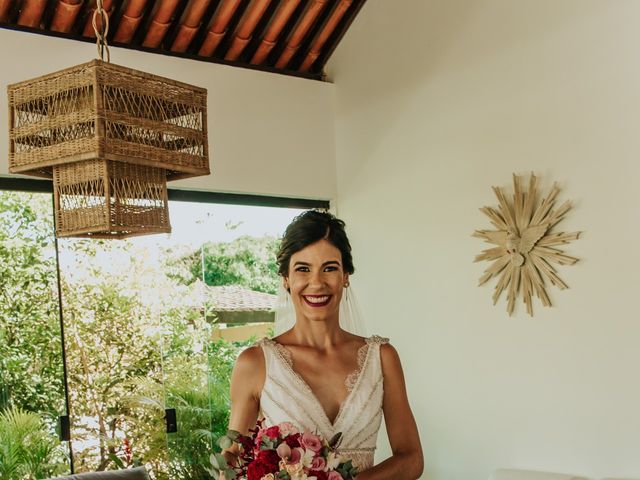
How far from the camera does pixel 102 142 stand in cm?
236

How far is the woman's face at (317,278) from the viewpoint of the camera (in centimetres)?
244

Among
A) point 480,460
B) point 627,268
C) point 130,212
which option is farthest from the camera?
point 480,460

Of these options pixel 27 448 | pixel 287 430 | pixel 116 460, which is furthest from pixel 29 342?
pixel 287 430

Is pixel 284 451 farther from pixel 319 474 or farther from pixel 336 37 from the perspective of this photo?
pixel 336 37

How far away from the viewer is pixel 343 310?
5.29 m

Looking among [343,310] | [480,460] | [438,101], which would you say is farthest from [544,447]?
[438,101]

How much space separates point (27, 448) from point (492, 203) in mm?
2706

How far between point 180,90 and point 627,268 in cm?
240

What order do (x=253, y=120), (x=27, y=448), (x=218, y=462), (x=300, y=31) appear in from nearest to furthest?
(x=218, y=462)
(x=27, y=448)
(x=253, y=120)
(x=300, y=31)

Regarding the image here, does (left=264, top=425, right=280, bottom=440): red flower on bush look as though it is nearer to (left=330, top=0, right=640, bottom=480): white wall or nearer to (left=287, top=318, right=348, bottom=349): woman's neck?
(left=287, top=318, right=348, bottom=349): woman's neck

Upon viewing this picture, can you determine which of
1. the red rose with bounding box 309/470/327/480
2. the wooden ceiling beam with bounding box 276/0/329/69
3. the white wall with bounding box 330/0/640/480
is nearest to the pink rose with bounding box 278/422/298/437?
the red rose with bounding box 309/470/327/480

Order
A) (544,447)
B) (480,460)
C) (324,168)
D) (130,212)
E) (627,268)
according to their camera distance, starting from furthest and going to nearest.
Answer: (324,168) < (480,460) < (544,447) < (627,268) < (130,212)

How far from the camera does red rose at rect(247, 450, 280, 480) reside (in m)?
1.88

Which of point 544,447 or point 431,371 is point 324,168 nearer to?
point 431,371
